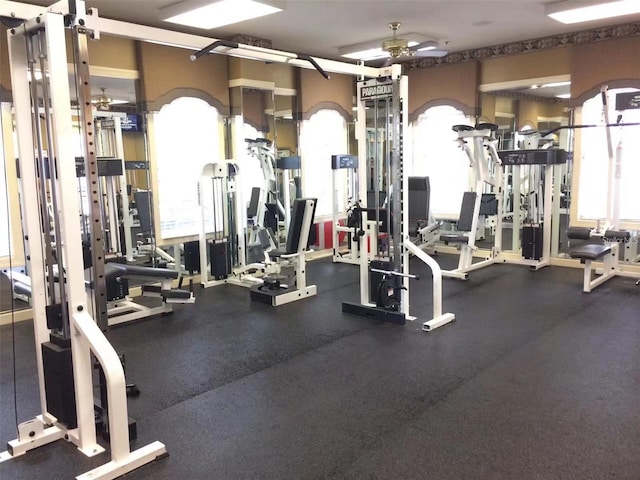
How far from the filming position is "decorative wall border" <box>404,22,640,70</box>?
5.60 m

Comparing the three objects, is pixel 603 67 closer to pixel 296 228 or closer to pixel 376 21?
pixel 376 21

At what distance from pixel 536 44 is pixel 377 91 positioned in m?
3.21

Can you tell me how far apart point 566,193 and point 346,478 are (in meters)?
5.27

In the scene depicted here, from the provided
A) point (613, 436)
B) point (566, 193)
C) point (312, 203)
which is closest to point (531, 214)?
point (566, 193)

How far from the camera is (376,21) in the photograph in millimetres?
5129

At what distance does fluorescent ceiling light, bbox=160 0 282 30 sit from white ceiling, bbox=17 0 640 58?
0.33 ft

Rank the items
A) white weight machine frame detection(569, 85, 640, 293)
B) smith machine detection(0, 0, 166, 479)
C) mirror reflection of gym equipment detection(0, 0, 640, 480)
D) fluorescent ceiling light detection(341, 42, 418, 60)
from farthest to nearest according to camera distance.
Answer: fluorescent ceiling light detection(341, 42, 418, 60), white weight machine frame detection(569, 85, 640, 293), mirror reflection of gym equipment detection(0, 0, 640, 480), smith machine detection(0, 0, 166, 479)

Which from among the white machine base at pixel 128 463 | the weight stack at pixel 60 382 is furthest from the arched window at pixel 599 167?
the weight stack at pixel 60 382

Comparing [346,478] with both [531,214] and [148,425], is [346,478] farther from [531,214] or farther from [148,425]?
[531,214]

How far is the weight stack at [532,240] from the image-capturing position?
618 cm

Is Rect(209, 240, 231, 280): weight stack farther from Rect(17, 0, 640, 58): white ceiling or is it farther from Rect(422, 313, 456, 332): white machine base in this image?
Rect(422, 313, 456, 332): white machine base

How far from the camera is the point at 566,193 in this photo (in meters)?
6.35

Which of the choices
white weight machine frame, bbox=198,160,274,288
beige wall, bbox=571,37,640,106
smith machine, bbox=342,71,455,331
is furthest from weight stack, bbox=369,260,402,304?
beige wall, bbox=571,37,640,106

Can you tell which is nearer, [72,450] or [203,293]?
[72,450]
